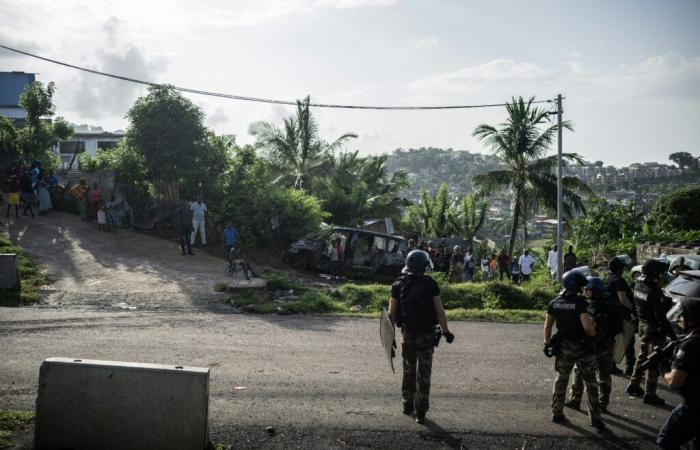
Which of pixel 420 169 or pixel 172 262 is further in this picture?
pixel 420 169

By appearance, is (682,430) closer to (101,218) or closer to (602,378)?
(602,378)

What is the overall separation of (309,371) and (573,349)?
3.47 meters

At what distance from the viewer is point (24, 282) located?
47.6 feet

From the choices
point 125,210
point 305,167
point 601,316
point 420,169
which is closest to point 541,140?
point 305,167

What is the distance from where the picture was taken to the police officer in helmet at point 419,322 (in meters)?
6.80

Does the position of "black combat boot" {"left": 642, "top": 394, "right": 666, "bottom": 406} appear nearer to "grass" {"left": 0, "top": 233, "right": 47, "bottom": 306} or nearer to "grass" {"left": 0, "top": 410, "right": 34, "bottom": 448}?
"grass" {"left": 0, "top": 410, "right": 34, "bottom": 448}

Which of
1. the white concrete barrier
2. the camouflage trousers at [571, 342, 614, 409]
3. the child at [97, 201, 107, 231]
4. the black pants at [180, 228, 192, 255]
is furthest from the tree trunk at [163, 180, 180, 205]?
the camouflage trousers at [571, 342, 614, 409]

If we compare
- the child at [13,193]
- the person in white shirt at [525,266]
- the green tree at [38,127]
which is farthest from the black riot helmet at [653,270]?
the green tree at [38,127]

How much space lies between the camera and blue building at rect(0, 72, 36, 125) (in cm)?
4859

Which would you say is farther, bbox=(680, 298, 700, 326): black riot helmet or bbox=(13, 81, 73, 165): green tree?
bbox=(13, 81, 73, 165): green tree

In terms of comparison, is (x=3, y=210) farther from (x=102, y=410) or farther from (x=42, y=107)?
(x=102, y=410)

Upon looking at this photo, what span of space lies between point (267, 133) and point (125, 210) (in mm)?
14057

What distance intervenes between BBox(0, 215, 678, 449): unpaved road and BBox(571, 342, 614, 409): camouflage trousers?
195 mm

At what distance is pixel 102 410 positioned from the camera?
5.61 m
